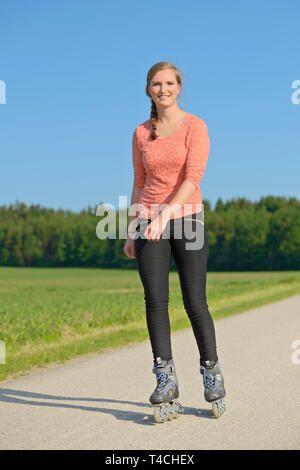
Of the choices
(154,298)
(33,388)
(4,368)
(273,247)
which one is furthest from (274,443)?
(273,247)

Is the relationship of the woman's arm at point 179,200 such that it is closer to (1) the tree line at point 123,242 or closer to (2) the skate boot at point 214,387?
(2) the skate boot at point 214,387

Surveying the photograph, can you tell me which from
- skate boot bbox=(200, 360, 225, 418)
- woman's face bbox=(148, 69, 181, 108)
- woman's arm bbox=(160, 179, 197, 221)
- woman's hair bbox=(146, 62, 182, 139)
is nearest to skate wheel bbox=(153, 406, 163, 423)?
skate boot bbox=(200, 360, 225, 418)

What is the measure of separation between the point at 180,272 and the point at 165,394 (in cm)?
87

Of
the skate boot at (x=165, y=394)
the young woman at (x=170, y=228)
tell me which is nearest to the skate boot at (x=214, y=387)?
the young woman at (x=170, y=228)

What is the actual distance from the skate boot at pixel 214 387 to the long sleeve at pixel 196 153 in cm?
132

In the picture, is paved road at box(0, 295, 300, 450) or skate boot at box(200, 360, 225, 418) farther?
skate boot at box(200, 360, 225, 418)

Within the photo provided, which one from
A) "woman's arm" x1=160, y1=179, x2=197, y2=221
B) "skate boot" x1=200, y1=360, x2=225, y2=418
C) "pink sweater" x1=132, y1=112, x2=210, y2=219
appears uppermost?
"pink sweater" x1=132, y1=112, x2=210, y2=219

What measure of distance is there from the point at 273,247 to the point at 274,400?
319 ft

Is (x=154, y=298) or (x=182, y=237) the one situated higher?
(x=182, y=237)

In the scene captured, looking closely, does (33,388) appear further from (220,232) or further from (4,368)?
(220,232)

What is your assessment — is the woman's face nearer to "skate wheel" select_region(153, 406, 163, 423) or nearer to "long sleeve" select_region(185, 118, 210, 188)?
"long sleeve" select_region(185, 118, 210, 188)

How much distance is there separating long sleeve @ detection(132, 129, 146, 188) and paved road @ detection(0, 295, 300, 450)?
5.69ft

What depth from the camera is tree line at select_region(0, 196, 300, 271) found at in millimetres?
98938
